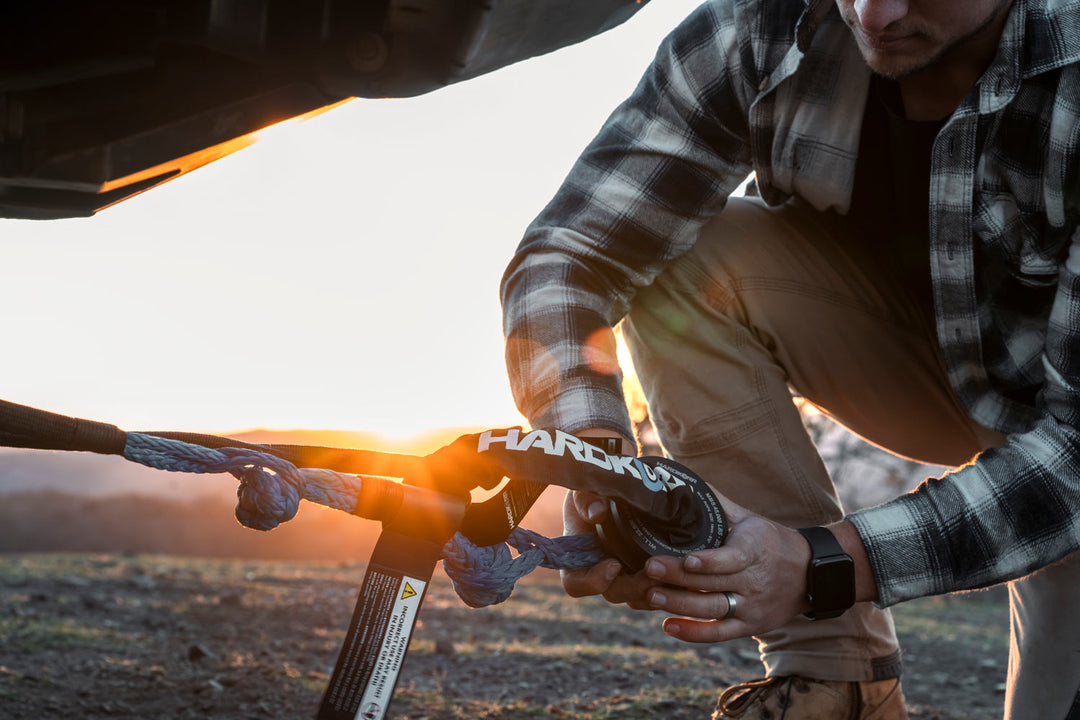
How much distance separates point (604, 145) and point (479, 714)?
1.25m

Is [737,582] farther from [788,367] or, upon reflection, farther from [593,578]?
[788,367]

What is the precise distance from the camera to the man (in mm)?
1454

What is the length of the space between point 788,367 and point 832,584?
0.62m

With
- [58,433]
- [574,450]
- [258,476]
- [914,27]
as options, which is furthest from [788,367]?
[58,433]

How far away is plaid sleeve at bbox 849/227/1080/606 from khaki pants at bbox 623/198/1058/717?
0.96ft

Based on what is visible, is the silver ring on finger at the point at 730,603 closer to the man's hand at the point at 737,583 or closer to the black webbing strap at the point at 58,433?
the man's hand at the point at 737,583

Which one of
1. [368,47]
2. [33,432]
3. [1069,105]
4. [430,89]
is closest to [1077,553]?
[1069,105]

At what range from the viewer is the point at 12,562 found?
15.3 ft

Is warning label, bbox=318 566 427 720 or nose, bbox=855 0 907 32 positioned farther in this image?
nose, bbox=855 0 907 32

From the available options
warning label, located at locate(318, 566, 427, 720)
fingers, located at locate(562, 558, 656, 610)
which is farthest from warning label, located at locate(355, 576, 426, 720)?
fingers, located at locate(562, 558, 656, 610)

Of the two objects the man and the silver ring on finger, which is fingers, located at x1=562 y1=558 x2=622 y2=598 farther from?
the silver ring on finger

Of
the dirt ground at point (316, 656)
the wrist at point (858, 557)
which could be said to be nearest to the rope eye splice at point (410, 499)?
the wrist at point (858, 557)

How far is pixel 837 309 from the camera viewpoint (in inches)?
74.7

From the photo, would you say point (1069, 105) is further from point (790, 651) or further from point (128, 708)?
point (128, 708)
